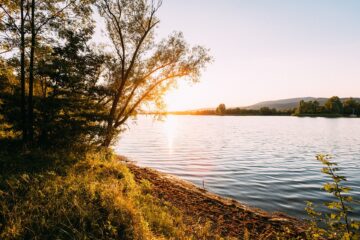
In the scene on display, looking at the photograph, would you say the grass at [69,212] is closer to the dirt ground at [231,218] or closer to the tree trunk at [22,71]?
the dirt ground at [231,218]

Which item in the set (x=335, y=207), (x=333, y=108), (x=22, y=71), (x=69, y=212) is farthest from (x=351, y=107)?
(x=69, y=212)

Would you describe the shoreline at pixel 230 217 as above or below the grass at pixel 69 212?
below

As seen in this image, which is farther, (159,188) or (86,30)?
(86,30)

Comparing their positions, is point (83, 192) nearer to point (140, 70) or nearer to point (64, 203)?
point (64, 203)

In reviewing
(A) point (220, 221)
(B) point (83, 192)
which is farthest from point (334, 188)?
(B) point (83, 192)

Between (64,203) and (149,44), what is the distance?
846 inches

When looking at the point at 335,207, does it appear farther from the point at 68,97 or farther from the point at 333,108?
the point at 333,108

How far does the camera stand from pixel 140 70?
27.0 m

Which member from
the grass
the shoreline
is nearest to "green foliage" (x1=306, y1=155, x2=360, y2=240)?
the shoreline

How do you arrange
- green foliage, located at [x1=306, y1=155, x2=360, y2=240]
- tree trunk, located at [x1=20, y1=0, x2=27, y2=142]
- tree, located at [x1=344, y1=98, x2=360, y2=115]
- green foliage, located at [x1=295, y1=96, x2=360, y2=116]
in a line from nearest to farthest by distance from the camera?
green foliage, located at [x1=306, y1=155, x2=360, y2=240]
tree trunk, located at [x1=20, y1=0, x2=27, y2=142]
green foliage, located at [x1=295, y1=96, x2=360, y2=116]
tree, located at [x1=344, y1=98, x2=360, y2=115]

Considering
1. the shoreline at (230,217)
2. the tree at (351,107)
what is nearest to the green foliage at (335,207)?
the shoreline at (230,217)

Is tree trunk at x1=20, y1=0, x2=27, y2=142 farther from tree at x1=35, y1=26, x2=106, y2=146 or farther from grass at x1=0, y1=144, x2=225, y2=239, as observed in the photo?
grass at x1=0, y1=144, x2=225, y2=239

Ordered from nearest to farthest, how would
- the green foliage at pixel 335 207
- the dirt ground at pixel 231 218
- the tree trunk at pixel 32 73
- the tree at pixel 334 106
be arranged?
the green foliage at pixel 335 207 < the dirt ground at pixel 231 218 < the tree trunk at pixel 32 73 < the tree at pixel 334 106

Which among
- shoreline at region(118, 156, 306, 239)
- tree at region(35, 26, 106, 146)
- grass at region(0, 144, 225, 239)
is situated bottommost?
shoreline at region(118, 156, 306, 239)
